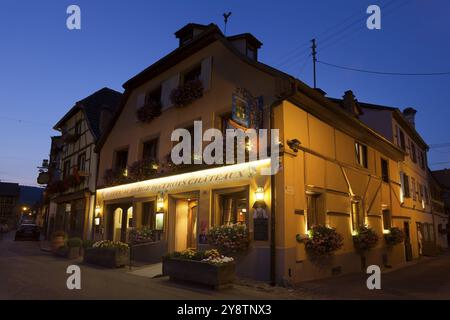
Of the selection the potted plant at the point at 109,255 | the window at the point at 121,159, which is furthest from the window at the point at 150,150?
the potted plant at the point at 109,255

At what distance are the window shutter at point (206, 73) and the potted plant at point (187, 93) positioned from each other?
0.19 metres

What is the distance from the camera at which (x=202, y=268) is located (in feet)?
28.0

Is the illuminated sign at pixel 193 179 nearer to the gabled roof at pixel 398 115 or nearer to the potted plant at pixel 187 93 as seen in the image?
the potted plant at pixel 187 93

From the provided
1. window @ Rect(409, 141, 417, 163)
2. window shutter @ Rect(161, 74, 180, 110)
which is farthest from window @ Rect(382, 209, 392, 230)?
window shutter @ Rect(161, 74, 180, 110)

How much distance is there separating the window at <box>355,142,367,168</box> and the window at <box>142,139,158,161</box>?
331 inches

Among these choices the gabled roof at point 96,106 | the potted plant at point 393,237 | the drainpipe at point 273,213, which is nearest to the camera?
the drainpipe at point 273,213

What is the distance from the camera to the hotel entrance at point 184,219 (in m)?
13.3

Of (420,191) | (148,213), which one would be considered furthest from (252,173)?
(420,191)

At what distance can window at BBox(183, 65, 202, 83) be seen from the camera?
46.1ft

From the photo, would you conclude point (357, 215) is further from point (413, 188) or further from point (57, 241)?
point (57, 241)

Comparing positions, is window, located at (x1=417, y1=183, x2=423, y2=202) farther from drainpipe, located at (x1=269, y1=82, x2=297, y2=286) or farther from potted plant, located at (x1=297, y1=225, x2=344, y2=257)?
drainpipe, located at (x1=269, y1=82, x2=297, y2=286)

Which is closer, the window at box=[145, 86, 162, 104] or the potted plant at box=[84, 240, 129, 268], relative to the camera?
the potted plant at box=[84, 240, 129, 268]
